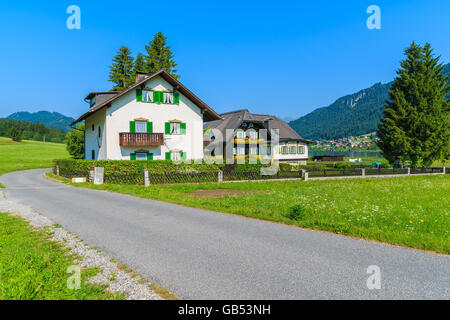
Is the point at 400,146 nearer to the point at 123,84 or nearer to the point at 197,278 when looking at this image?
the point at 197,278

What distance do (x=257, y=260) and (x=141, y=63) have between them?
49.6m

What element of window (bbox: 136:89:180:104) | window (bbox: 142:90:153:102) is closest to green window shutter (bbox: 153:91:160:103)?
window (bbox: 136:89:180:104)

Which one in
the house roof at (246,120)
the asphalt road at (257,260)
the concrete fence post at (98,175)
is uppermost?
the house roof at (246,120)

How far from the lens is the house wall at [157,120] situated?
29219mm

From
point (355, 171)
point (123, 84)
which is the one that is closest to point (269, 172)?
point (355, 171)

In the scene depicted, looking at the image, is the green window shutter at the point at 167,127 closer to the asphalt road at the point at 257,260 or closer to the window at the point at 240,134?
the window at the point at 240,134

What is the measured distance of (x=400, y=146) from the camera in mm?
35469

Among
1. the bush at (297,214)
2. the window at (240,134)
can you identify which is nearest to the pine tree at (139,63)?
the window at (240,134)

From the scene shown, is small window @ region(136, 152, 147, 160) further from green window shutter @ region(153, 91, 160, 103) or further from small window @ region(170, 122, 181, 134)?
green window shutter @ region(153, 91, 160, 103)

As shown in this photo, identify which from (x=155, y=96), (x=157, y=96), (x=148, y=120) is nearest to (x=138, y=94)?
(x=155, y=96)

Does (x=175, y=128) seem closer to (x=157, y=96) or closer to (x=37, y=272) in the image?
(x=157, y=96)

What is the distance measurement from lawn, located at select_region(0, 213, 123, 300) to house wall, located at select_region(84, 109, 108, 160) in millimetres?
23944

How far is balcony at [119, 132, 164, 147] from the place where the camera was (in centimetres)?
2886

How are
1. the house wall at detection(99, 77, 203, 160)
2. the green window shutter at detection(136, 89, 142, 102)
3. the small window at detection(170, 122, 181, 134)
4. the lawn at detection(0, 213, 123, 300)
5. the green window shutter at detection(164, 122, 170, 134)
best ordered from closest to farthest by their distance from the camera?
the lawn at detection(0, 213, 123, 300) → the house wall at detection(99, 77, 203, 160) → the green window shutter at detection(136, 89, 142, 102) → the green window shutter at detection(164, 122, 170, 134) → the small window at detection(170, 122, 181, 134)
